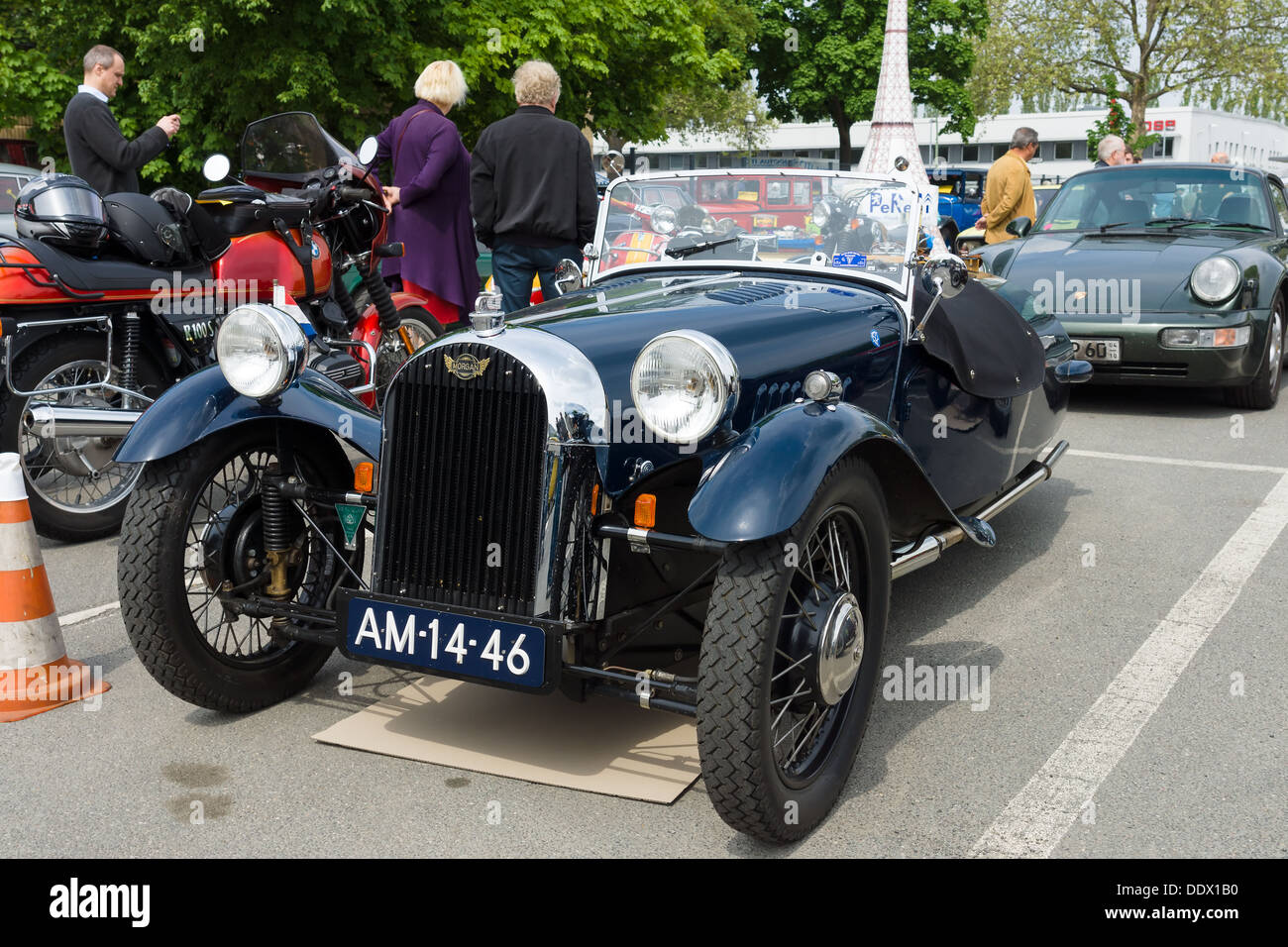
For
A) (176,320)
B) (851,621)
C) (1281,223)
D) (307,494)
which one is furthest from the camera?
(1281,223)

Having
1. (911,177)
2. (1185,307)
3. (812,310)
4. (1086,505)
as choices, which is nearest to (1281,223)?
(1185,307)

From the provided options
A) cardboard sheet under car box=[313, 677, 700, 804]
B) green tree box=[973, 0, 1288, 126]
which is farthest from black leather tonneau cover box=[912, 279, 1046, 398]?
green tree box=[973, 0, 1288, 126]

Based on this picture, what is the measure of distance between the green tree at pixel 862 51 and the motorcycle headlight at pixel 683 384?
4191cm

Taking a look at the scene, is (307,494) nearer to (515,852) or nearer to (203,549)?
(203,549)

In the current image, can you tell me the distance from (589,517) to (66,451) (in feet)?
11.6

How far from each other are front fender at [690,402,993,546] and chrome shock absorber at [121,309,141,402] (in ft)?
12.3

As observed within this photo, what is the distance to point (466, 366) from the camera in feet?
10.2

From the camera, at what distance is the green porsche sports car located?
7.92m

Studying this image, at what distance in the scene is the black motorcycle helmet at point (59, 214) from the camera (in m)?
5.55

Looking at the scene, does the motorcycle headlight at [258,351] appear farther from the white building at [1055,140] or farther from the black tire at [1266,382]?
the white building at [1055,140]

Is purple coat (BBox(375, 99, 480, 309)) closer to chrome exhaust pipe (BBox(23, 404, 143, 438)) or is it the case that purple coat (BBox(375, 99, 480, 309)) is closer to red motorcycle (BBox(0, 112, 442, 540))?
red motorcycle (BBox(0, 112, 442, 540))

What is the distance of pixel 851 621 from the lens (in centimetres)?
307
